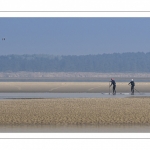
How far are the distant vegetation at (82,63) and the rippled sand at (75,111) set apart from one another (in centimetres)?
13009

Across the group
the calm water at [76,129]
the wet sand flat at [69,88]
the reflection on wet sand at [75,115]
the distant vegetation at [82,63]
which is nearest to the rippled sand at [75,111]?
the reflection on wet sand at [75,115]

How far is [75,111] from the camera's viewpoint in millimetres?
23594

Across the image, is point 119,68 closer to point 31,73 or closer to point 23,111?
point 31,73

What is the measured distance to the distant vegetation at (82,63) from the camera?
160500mm

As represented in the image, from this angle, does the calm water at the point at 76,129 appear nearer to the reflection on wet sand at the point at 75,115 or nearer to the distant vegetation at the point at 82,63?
the reflection on wet sand at the point at 75,115

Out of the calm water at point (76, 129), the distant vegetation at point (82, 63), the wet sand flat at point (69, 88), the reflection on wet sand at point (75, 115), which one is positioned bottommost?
the calm water at point (76, 129)

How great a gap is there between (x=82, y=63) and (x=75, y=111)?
5660 inches
